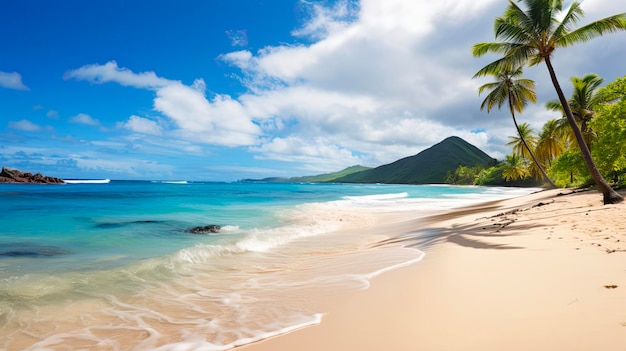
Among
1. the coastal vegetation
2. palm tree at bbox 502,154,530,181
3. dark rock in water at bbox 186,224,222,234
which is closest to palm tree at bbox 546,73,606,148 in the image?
the coastal vegetation

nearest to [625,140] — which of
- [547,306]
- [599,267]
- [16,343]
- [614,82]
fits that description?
[614,82]

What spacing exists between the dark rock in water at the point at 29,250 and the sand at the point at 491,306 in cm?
982

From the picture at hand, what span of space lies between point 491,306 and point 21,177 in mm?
110069

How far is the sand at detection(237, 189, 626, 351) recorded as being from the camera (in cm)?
282

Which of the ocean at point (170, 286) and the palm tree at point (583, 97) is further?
the palm tree at point (583, 97)

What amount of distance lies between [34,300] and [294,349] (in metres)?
5.35

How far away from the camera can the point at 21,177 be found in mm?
80375

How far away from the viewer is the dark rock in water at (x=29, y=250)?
945cm

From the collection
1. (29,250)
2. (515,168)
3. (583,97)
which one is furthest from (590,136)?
(515,168)

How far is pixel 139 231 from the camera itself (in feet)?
45.9

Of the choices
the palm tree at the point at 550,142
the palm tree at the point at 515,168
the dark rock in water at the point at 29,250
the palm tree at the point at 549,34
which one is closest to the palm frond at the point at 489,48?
the palm tree at the point at 549,34

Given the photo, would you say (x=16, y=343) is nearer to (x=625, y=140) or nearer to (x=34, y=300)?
(x=34, y=300)

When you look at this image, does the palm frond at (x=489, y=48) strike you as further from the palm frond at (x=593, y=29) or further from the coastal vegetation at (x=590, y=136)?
the coastal vegetation at (x=590, y=136)

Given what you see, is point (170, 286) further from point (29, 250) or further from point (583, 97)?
point (583, 97)
